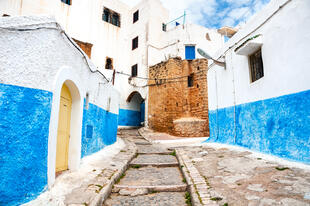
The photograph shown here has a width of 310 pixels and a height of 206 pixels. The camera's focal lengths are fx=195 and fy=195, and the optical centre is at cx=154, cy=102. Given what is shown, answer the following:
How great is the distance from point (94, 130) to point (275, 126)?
201 inches

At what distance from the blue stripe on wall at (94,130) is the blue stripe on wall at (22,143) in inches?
86.2

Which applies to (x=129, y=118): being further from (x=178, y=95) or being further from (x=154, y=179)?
(x=154, y=179)

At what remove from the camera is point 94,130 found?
612cm

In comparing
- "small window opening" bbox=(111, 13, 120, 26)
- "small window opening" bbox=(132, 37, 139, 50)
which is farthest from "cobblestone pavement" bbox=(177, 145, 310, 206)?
"small window opening" bbox=(111, 13, 120, 26)

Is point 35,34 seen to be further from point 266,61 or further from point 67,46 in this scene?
point 266,61

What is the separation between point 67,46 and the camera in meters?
3.77

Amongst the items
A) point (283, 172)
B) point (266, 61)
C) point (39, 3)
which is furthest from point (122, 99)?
point (283, 172)

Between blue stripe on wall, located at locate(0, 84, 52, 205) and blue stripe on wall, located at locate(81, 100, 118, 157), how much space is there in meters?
2.19

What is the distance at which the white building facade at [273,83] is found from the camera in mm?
4207

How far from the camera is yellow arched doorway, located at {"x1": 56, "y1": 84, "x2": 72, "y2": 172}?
4.04 meters

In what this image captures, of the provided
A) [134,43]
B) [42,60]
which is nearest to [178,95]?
[134,43]

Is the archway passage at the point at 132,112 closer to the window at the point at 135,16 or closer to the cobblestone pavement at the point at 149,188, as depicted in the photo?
the window at the point at 135,16

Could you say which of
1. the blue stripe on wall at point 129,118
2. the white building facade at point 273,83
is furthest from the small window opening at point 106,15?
the white building facade at point 273,83

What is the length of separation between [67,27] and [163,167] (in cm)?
1388
